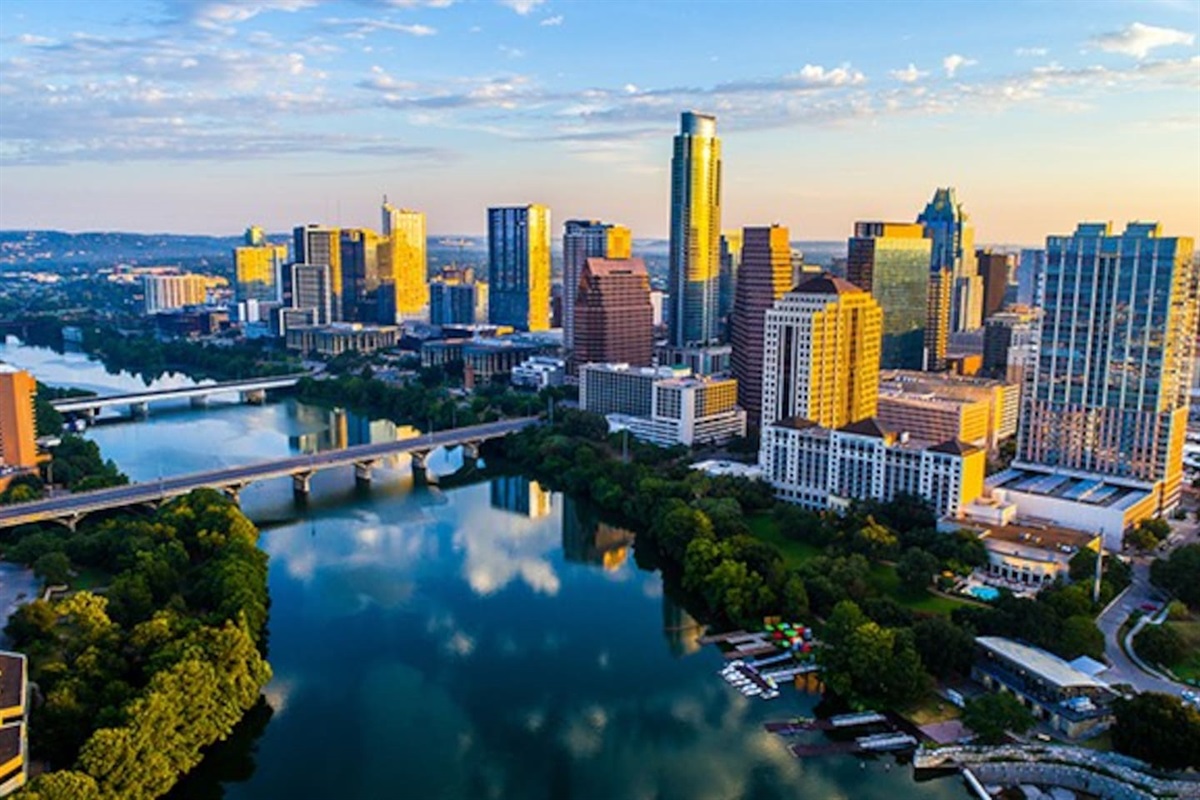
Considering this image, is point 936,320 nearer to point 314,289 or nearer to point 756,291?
point 756,291

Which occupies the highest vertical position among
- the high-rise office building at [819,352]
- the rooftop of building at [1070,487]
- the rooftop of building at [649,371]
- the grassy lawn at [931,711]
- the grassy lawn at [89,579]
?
the high-rise office building at [819,352]

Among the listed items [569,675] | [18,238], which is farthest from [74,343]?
[18,238]

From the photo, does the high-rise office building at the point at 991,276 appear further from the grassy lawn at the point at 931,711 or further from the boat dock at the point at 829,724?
the boat dock at the point at 829,724

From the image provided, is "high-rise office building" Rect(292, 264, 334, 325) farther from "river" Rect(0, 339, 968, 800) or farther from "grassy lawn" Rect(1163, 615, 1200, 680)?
"grassy lawn" Rect(1163, 615, 1200, 680)

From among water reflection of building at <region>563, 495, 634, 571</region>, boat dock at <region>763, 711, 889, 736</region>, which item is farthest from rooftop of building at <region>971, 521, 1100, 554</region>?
water reflection of building at <region>563, 495, 634, 571</region>

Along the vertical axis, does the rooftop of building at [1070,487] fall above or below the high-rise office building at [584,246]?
below

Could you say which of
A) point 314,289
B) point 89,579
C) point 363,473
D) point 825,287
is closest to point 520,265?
point 314,289

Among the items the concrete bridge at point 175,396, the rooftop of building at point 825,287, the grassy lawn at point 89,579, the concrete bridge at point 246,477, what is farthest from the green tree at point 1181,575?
the concrete bridge at point 175,396
